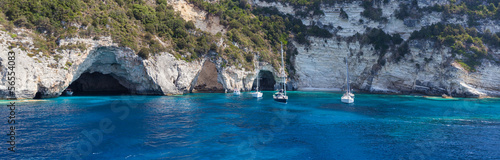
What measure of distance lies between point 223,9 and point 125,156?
6625 centimetres

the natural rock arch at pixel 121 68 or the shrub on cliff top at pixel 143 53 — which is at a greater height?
the shrub on cliff top at pixel 143 53

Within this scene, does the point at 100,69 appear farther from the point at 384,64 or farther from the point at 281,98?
the point at 384,64

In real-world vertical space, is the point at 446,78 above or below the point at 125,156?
above

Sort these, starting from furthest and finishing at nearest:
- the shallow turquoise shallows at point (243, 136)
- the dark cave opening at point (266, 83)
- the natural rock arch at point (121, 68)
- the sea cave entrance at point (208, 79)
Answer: the dark cave opening at point (266, 83) < the sea cave entrance at point (208, 79) < the natural rock arch at point (121, 68) < the shallow turquoise shallows at point (243, 136)

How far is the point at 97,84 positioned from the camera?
66812 mm

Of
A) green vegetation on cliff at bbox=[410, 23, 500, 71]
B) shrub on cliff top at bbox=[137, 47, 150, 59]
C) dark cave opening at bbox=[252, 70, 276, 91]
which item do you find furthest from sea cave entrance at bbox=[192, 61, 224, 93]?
green vegetation on cliff at bbox=[410, 23, 500, 71]

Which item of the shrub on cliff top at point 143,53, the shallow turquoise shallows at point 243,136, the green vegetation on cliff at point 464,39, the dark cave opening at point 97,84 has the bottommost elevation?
the shallow turquoise shallows at point 243,136

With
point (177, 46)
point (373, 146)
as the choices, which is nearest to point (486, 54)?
point (373, 146)

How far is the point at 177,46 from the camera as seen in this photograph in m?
58.4

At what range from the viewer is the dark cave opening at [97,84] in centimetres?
6412

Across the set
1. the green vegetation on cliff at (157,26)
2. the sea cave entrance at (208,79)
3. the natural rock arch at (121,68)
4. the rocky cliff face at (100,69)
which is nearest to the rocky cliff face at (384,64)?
the green vegetation on cliff at (157,26)

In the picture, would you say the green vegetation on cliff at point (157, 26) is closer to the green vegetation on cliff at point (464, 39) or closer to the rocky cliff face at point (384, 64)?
the rocky cliff face at point (384, 64)

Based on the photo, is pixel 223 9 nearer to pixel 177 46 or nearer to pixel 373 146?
pixel 177 46

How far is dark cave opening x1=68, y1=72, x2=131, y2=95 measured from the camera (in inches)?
2525
